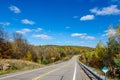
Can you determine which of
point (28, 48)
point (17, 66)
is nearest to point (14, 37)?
point (28, 48)

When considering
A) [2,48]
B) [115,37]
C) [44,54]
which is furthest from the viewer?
[44,54]

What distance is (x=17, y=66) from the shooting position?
29266 mm

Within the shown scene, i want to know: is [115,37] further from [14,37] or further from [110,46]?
[14,37]

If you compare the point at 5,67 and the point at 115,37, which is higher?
the point at 115,37

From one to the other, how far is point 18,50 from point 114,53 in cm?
4382

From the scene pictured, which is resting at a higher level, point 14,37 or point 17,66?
point 14,37

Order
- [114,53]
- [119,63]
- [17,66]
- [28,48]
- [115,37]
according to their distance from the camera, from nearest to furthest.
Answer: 1. [17,66]
2. [119,63]
3. [115,37]
4. [114,53]
5. [28,48]

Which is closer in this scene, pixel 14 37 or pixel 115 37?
pixel 115 37

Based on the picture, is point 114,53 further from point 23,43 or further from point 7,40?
point 23,43

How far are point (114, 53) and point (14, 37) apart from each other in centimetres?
4751

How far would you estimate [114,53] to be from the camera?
222ft

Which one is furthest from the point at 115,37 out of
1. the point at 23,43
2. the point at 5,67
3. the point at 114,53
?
the point at 23,43

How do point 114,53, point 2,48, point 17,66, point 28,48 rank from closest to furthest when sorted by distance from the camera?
point 17,66, point 114,53, point 2,48, point 28,48

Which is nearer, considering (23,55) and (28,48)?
(23,55)
